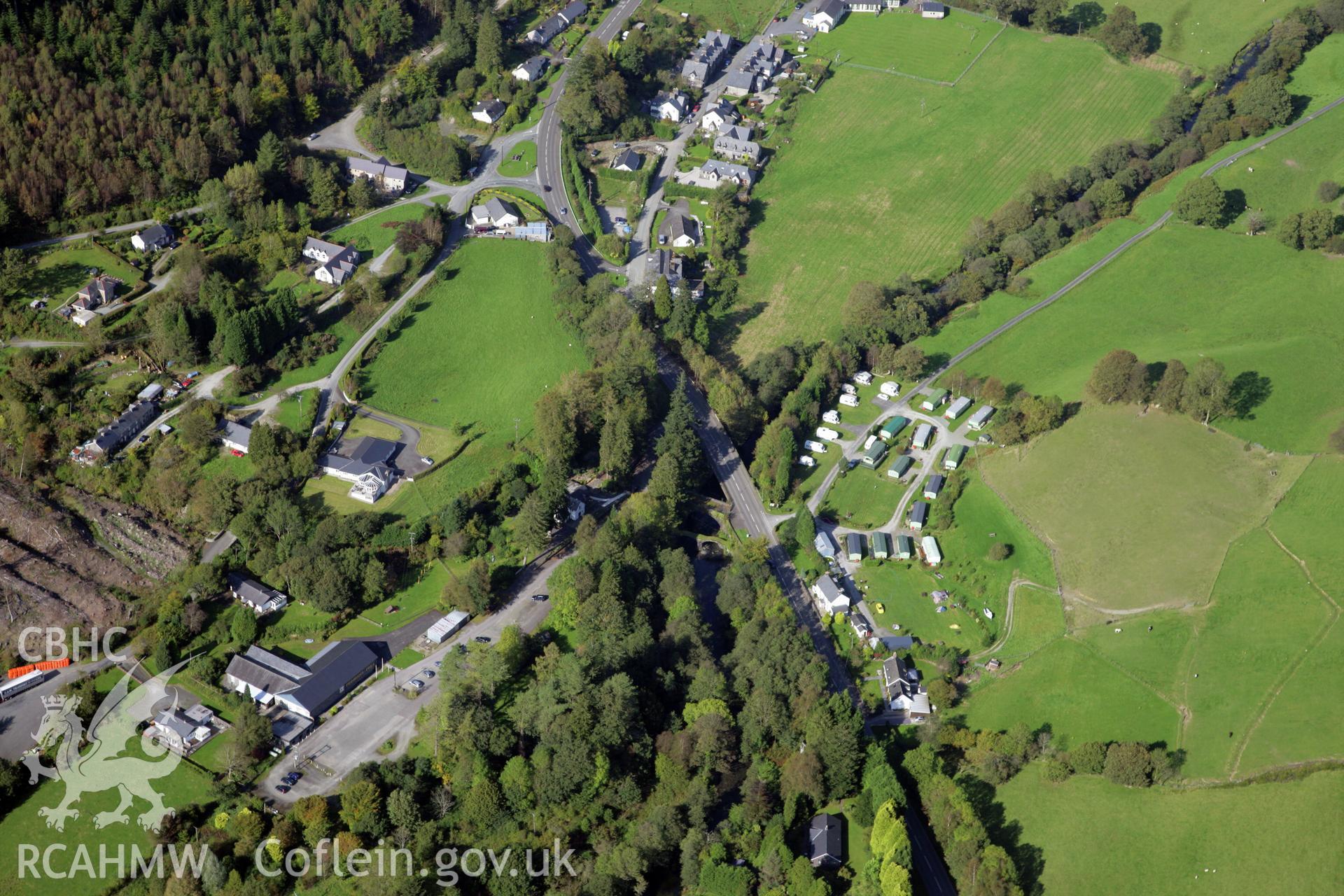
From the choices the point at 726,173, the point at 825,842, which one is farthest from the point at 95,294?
the point at 825,842

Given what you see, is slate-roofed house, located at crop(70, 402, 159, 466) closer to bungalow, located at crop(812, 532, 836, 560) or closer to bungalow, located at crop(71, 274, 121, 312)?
bungalow, located at crop(71, 274, 121, 312)

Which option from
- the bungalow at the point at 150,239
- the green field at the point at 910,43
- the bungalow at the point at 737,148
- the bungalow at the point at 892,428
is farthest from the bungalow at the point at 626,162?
the bungalow at the point at 150,239

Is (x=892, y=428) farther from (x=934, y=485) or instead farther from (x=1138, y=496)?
(x=1138, y=496)

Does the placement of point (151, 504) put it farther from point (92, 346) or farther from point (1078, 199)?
point (1078, 199)

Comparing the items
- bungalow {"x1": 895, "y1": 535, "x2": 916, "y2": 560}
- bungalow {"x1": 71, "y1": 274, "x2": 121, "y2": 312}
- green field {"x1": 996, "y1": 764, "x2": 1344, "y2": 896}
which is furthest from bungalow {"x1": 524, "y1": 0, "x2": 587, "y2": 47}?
green field {"x1": 996, "y1": 764, "x2": 1344, "y2": 896}

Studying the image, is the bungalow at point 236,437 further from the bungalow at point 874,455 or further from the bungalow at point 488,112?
the bungalow at point 488,112

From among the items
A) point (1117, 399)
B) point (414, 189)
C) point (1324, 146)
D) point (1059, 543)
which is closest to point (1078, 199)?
point (1324, 146)

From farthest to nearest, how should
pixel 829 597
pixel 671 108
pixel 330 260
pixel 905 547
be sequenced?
pixel 671 108
pixel 330 260
pixel 905 547
pixel 829 597
